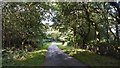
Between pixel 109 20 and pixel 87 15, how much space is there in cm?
301

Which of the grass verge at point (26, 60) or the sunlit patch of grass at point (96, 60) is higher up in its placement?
the grass verge at point (26, 60)

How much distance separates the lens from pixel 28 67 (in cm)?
1205

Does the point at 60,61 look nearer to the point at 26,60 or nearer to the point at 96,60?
the point at 96,60

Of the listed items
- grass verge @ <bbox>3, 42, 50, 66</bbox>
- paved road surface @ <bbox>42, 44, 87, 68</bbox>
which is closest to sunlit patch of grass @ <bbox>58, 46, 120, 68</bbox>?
paved road surface @ <bbox>42, 44, 87, 68</bbox>

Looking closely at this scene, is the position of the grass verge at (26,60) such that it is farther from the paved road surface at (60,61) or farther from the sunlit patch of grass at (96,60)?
the sunlit patch of grass at (96,60)

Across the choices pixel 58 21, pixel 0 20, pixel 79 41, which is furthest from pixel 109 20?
pixel 0 20

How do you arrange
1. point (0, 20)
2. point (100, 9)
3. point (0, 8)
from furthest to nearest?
point (100, 9), point (0, 20), point (0, 8)

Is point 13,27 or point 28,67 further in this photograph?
point 13,27

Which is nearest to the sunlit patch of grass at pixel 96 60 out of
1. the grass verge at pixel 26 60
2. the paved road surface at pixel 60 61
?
the paved road surface at pixel 60 61

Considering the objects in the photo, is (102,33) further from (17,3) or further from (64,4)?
(17,3)

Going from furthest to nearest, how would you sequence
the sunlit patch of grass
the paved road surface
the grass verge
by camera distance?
the grass verge
the sunlit patch of grass
the paved road surface

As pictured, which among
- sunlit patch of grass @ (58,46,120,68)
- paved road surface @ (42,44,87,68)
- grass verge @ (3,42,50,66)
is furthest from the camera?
grass verge @ (3,42,50,66)

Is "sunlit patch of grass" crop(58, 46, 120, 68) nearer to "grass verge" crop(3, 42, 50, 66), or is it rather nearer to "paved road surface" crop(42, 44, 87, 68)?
"paved road surface" crop(42, 44, 87, 68)

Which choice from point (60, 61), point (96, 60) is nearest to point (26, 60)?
point (60, 61)
